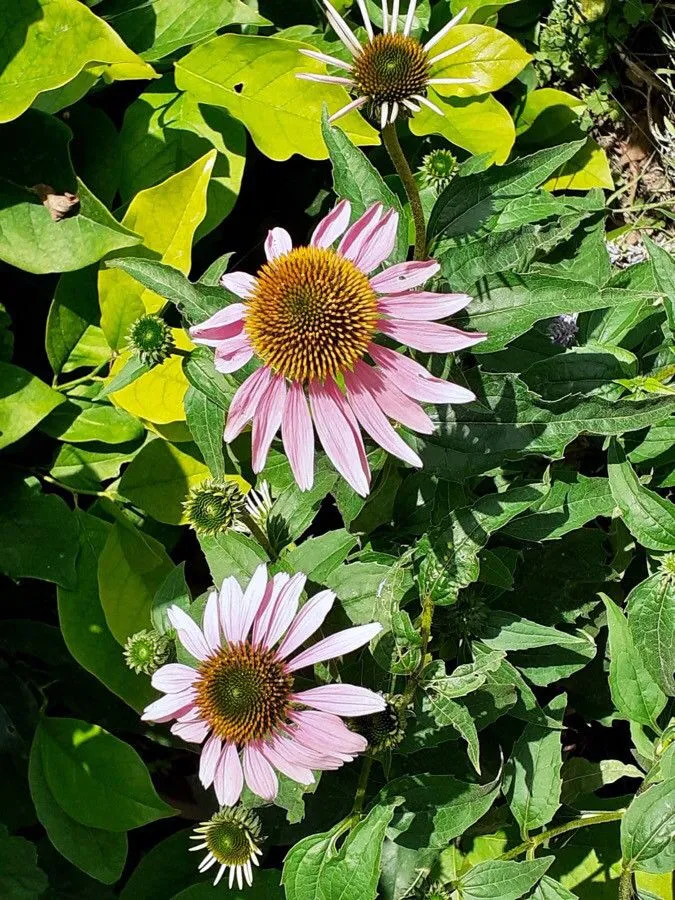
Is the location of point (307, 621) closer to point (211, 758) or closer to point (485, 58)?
point (211, 758)

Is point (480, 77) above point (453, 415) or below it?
above

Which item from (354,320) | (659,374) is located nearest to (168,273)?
(354,320)

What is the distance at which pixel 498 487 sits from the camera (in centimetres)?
125

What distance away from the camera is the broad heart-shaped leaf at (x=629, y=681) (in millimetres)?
1166

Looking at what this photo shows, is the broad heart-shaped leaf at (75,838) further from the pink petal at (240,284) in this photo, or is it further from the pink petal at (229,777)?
the pink petal at (240,284)

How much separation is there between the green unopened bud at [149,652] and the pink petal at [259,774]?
Answer: 25 centimetres

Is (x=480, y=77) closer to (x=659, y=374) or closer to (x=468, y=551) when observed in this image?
(x=659, y=374)

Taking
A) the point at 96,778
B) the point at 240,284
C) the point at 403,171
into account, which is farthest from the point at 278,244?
the point at 96,778

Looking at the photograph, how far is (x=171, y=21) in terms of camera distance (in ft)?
5.27

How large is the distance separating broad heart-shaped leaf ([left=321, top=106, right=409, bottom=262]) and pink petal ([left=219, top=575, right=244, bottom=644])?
0.43 metres

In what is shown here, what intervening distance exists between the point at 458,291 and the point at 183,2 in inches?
38.1

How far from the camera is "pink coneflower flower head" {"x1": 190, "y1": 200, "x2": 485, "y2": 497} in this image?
2.95 feet

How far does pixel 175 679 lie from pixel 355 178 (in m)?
0.63

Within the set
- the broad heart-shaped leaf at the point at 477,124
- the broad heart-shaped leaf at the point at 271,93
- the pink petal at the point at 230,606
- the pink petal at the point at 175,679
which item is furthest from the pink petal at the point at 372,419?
the broad heart-shaped leaf at the point at 477,124
